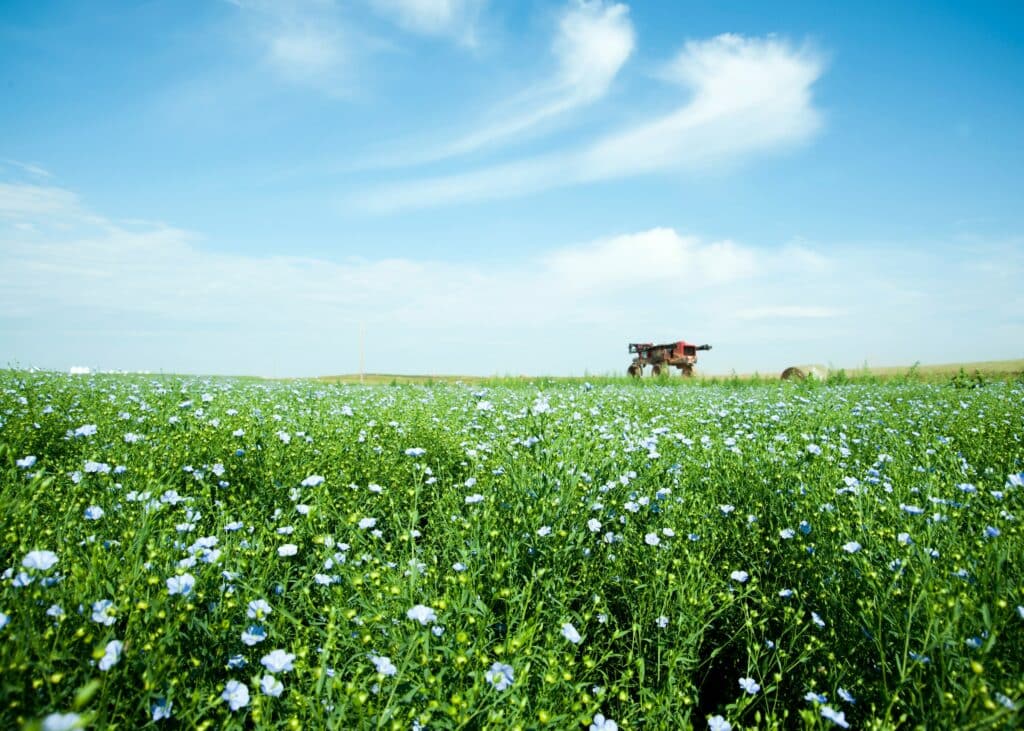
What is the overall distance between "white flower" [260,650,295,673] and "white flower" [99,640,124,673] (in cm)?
40

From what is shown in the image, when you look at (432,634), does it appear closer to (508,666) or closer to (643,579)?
(508,666)

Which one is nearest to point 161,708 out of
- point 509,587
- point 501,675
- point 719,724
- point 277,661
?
point 277,661

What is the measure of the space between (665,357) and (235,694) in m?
22.6

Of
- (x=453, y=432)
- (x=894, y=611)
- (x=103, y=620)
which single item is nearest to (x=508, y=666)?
(x=103, y=620)

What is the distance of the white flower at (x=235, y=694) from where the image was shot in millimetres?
1657

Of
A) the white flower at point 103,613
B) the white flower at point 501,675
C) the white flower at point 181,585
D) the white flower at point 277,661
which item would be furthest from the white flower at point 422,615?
the white flower at point 103,613

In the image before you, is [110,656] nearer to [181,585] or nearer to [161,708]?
[161,708]

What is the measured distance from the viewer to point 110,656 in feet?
4.93

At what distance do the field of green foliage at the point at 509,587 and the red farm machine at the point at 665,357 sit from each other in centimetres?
1863

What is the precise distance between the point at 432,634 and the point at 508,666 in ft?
1.23

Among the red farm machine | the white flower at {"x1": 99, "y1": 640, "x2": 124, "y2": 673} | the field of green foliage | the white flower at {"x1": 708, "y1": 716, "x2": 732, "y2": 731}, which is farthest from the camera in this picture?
the red farm machine

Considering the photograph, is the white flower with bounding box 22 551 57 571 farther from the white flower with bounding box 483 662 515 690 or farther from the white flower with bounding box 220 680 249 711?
the white flower with bounding box 483 662 515 690

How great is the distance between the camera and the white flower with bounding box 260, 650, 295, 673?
173 centimetres

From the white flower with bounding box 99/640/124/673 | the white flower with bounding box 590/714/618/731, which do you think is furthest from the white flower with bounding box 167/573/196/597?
the white flower with bounding box 590/714/618/731
